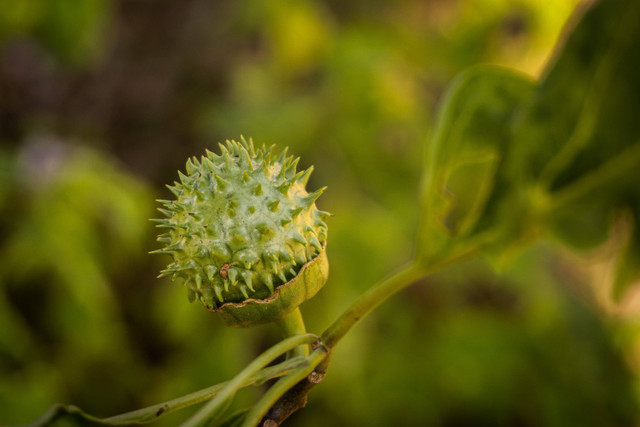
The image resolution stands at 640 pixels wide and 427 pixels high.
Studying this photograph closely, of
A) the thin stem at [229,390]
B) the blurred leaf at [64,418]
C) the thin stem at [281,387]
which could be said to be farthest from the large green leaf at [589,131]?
the blurred leaf at [64,418]

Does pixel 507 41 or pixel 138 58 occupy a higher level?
pixel 138 58

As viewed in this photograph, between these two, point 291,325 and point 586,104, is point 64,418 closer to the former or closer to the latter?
point 291,325

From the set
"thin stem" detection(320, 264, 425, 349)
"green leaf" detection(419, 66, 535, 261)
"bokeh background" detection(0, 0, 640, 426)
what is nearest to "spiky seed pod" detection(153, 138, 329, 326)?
"thin stem" detection(320, 264, 425, 349)

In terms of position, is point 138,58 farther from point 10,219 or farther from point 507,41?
point 507,41

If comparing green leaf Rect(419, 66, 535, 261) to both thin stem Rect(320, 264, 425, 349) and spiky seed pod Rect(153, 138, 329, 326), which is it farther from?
spiky seed pod Rect(153, 138, 329, 326)

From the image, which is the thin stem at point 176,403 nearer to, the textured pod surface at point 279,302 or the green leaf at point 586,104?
the textured pod surface at point 279,302

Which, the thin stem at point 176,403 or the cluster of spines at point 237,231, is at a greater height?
the cluster of spines at point 237,231

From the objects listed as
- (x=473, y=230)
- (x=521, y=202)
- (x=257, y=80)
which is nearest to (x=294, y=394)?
(x=473, y=230)
